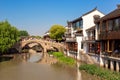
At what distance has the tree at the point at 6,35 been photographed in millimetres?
51100

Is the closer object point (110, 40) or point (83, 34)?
point (110, 40)

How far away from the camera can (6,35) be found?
2183 inches

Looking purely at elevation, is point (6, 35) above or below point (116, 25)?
below

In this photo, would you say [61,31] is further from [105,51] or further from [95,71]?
[95,71]

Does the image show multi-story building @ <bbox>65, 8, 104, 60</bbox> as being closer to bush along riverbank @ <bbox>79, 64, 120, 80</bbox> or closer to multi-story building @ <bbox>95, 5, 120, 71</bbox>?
multi-story building @ <bbox>95, 5, 120, 71</bbox>

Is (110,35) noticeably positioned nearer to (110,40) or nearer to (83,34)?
(110,40)

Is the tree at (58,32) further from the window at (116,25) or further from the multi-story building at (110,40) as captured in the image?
the window at (116,25)

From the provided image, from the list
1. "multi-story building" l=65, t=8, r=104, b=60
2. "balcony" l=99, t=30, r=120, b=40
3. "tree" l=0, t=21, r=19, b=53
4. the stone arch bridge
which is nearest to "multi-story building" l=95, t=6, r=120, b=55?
"balcony" l=99, t=30, r=120, b=40

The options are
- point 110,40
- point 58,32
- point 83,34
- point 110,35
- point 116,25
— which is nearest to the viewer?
point 116,25

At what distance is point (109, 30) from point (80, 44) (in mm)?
15922

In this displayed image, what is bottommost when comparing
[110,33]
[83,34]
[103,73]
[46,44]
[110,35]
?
[103,73]

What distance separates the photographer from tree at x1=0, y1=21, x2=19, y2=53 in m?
51.1

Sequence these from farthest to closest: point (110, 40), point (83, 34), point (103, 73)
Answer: point (83, 34) < point (110, 40) < point (103, 73)

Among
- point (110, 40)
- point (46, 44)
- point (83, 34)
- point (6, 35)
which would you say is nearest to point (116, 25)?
point (110, 40)
